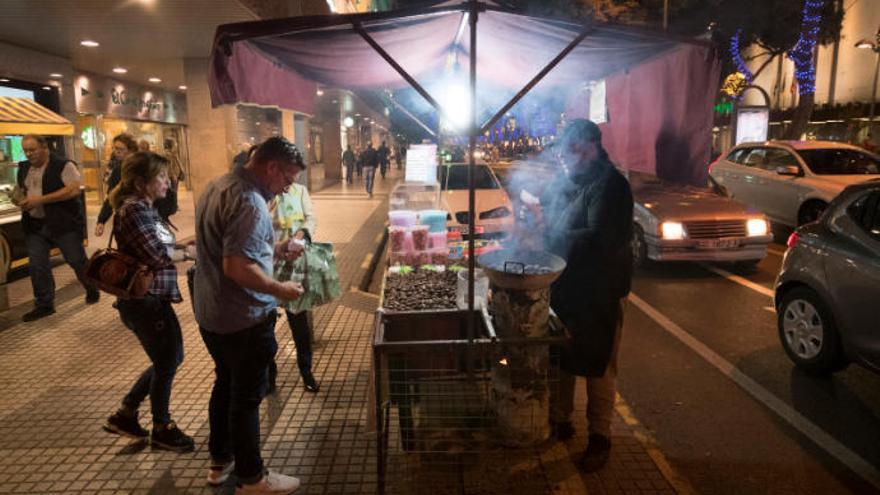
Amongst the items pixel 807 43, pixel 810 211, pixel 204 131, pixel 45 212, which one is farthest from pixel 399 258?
pixel 807 43

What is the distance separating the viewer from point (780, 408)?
4305 millimetres

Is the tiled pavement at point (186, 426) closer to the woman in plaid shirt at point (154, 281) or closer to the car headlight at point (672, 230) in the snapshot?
the woman in plaid shirt at point (154, 281)

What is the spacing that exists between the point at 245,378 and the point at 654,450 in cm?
260

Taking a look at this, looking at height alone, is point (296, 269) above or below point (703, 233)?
above

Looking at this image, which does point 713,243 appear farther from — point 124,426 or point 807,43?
point 807,43

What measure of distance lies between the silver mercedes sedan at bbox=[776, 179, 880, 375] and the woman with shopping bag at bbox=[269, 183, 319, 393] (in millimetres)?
4042

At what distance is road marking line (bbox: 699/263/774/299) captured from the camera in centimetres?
747

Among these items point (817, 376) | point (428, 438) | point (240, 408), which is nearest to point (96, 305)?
point (240, 408)

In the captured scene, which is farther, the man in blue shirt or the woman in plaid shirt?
the woman in plaid shirt

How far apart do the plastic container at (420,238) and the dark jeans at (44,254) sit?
3.98 metres

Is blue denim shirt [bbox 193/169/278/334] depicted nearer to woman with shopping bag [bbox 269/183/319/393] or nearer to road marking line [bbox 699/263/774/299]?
woman with shopping bag [bbox 269/183/319/393]

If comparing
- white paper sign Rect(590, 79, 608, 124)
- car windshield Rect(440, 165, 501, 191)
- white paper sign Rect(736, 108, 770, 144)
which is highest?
white paper sign Rect(736, 108, 770, 144)

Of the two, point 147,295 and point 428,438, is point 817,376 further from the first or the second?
point 147,295

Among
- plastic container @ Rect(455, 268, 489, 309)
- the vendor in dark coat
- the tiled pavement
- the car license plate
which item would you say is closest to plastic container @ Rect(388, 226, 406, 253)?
→ the tiled pavement
